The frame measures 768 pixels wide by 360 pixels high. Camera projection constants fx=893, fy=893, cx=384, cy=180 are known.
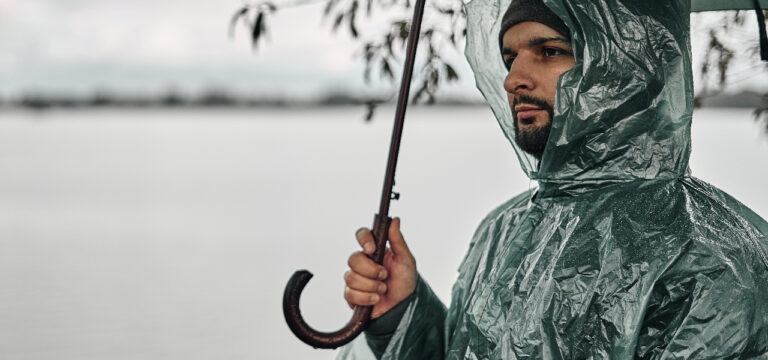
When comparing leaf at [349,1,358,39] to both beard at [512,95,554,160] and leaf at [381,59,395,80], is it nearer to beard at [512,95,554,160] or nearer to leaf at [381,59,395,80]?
leaf at [381,59,395,80]

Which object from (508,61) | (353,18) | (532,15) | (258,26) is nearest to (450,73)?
(353,18)

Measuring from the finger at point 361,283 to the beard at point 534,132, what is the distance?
40 cm

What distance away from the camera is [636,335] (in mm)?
1415

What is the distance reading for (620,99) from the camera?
62.4 inches

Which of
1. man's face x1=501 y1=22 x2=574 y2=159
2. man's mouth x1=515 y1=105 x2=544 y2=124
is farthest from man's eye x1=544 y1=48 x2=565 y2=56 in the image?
man's mouth x1=515 y1=105 x2=544 y2=124

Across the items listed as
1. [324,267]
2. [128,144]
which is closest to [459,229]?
[324,267]

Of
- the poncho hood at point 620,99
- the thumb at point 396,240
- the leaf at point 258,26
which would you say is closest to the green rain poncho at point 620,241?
the poncho hood at point 620,99

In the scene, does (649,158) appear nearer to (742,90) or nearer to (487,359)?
(487,359)

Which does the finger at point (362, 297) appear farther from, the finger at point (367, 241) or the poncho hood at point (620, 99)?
the poncho hood at point (620, 99)

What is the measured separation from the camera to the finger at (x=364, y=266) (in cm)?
160

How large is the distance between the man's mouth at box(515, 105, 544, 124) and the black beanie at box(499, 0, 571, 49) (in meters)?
0.15

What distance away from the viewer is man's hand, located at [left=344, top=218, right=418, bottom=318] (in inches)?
63.6

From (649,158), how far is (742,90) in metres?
1.39

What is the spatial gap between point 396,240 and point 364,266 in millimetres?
89
